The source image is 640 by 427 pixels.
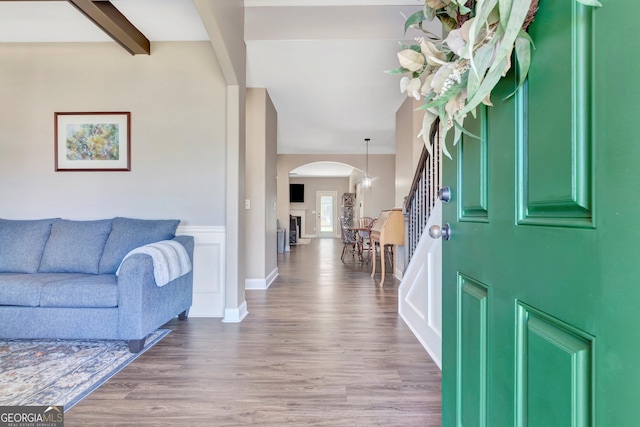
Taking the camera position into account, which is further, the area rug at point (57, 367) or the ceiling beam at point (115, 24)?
the ceiling beam at point (115, 24)

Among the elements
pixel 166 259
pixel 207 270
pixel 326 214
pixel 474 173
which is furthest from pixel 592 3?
pixel 326 214

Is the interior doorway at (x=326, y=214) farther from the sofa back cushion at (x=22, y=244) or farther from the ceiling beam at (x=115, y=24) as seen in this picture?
the sofa back cushion at (x=22, y=244)

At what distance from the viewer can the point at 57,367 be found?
6.51 feet

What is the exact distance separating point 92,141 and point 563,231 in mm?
3666

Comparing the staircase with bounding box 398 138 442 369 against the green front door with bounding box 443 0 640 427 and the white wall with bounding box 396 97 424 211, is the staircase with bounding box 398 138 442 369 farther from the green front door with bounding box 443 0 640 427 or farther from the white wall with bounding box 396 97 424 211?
the green front door with bounding box 443 0 640 427

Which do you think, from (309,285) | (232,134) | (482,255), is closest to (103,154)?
(232,134)

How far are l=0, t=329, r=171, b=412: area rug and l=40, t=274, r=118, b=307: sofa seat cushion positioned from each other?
33 centimetres

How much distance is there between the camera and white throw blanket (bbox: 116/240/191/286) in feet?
7.48

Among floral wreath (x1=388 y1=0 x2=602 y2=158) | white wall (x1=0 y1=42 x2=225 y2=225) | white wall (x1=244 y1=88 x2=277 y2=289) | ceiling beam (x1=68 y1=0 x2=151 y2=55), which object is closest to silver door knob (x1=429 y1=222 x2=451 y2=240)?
floral wreath (x1=388 y1=0 x2=602 y2=158)

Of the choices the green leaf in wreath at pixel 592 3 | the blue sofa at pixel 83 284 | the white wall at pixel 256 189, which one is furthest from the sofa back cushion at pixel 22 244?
the green leaf in wreath at pixel 592 3

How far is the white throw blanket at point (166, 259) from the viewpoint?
228 cm

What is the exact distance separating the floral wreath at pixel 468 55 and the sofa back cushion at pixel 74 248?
2.81m

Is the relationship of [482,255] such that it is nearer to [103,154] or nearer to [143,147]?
[143,147]

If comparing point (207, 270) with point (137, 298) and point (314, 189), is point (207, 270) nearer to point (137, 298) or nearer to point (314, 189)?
point (137, 298)
